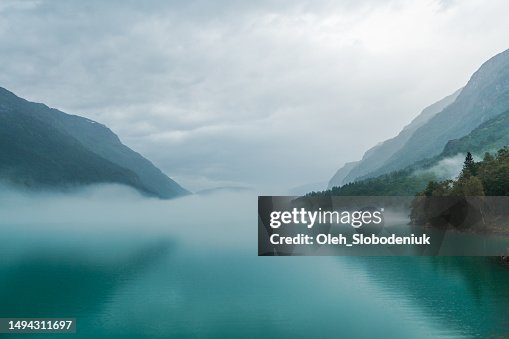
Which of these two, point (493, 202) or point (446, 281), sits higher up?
point (493, 202)

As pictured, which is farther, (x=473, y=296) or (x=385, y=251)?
(x=385, y=251)

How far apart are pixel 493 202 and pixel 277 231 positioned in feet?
345

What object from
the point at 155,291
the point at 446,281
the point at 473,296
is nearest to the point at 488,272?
the point at 446,281

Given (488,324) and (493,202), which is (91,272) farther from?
(493,202)

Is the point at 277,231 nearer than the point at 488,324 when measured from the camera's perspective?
No

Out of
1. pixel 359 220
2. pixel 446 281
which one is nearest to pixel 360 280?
pixel 446 281

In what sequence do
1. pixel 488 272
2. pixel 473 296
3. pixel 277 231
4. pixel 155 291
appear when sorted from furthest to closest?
pixel 488 272
pixel 155 291
pixel 473 296
pixel 277 231

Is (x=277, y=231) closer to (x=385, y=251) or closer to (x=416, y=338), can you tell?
(x=416, y=338)

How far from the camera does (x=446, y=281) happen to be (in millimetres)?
64500

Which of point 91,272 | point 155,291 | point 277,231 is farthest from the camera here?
point 91,272

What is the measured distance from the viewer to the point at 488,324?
4044cm

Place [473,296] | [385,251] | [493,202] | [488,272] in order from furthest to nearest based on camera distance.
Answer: [493,202]
[385,251]
[488,272]
[473,296]

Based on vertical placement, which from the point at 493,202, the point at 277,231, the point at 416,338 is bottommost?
the point at 416,338

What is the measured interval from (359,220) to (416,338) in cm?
1149
